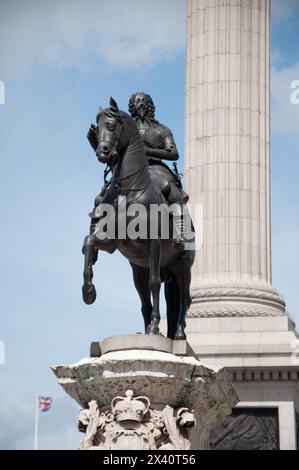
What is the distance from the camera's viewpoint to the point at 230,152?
3291cm

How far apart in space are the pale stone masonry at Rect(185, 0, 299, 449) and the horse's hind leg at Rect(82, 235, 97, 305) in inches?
487

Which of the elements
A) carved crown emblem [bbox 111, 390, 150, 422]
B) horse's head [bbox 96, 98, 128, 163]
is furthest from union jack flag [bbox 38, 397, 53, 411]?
carved crown emblem [bbox 111, 390, 150, 422]

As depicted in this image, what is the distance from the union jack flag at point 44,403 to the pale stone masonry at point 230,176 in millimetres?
23256

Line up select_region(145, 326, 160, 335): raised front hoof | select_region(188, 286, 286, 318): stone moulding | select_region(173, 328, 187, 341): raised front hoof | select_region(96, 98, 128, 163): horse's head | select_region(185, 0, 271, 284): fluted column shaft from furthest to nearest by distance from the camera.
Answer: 1. select_region(185, 0, 271, 284): fluted column shaft
2. select_region(188, 286, 286, 318): stone moulding
3. select_region(173, 328, 187, 341): raised front hoof
4. select_region(145, 326, 160, 335): raised front hoof
5. select_region(96, 98, 128, 163): horse's head

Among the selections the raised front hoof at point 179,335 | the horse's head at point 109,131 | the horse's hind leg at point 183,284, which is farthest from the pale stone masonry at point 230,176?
the horse's head at point 109,131

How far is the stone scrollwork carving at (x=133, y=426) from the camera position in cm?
1602

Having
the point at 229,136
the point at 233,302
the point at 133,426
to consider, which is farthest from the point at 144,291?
the point at 229,136

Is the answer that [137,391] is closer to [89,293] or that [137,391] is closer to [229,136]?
[89,293]

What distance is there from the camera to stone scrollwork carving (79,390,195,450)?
16016mm

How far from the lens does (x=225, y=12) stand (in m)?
33.8

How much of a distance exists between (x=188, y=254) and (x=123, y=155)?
1971mm

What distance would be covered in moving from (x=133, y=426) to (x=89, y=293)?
2.22m

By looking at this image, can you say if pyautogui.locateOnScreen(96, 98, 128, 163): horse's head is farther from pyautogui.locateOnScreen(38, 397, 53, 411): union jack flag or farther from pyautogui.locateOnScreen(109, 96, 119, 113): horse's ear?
pyautogui.locateOnScreen(38, 397, 53, 411): union jack flag

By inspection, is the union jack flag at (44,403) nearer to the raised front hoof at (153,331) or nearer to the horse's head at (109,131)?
the raised front hoof at (153,331)
